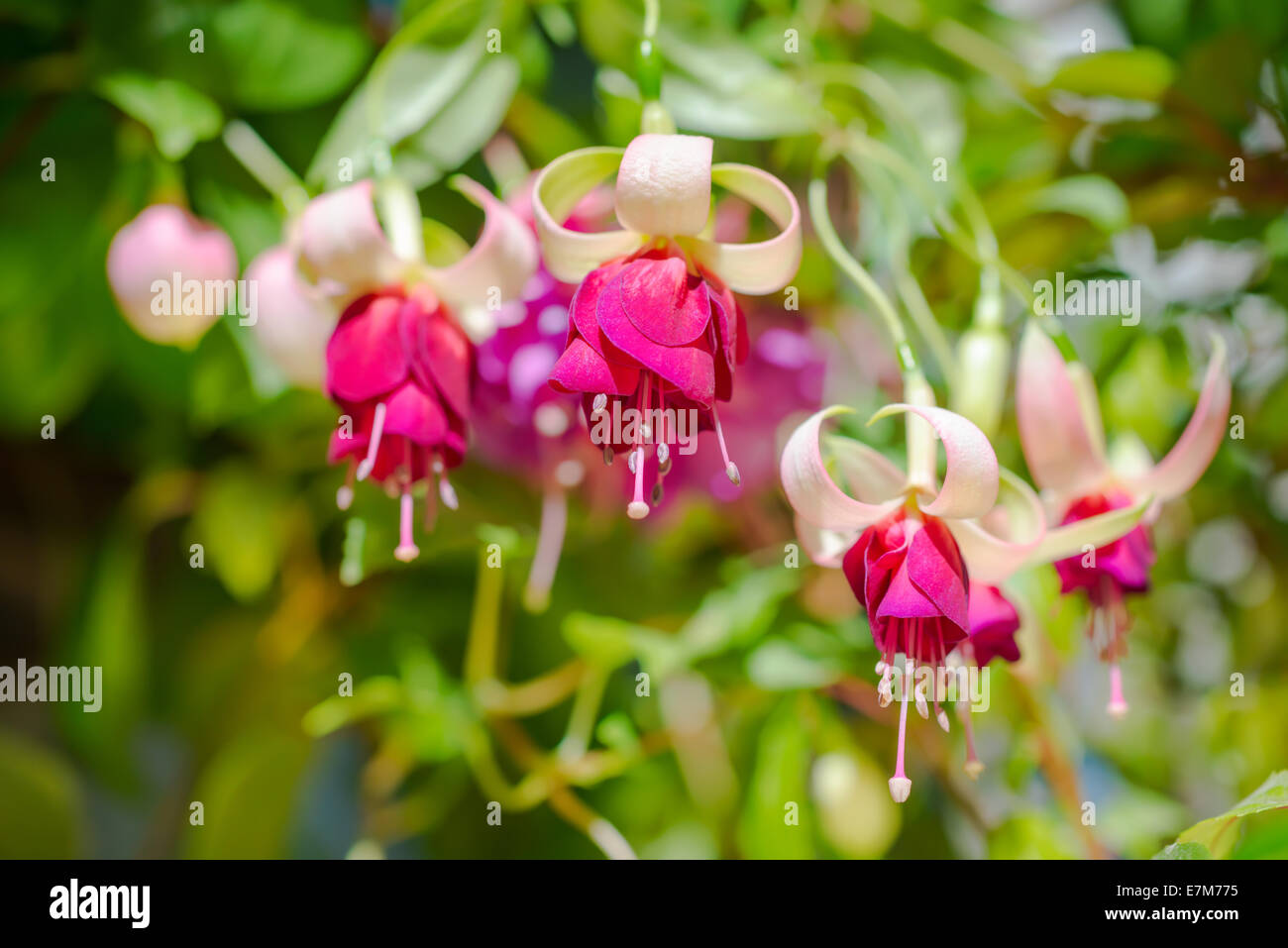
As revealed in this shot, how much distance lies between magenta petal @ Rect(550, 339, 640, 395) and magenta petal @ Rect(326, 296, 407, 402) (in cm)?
8

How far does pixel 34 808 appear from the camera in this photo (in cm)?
65

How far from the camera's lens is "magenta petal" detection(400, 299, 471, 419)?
0.38 m

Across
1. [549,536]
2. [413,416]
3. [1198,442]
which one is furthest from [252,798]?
[1198,442]

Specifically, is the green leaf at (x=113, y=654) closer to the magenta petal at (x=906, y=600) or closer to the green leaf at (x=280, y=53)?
the green leaf at (x=280, y=53)

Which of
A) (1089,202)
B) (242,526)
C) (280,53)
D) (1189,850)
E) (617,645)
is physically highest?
Answer: (280,53)

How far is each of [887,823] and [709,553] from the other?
0.24 m

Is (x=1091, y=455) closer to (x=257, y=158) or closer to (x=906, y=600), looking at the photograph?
(x=906, y=600)

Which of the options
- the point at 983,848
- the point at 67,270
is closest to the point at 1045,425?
the point at 983,848

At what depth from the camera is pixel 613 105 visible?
0.49 m

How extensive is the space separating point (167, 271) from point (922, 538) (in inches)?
15.5

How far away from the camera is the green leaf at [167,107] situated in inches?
18.6

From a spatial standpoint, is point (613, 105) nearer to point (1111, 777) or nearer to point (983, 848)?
point (983, 848)

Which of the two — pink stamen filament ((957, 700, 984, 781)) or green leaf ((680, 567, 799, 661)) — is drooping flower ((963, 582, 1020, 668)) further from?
green leaf ((680, 567, 799, 661))

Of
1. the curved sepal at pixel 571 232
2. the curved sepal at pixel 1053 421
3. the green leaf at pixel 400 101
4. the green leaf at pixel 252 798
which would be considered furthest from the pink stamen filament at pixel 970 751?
the green leaf at pixel 252 798
